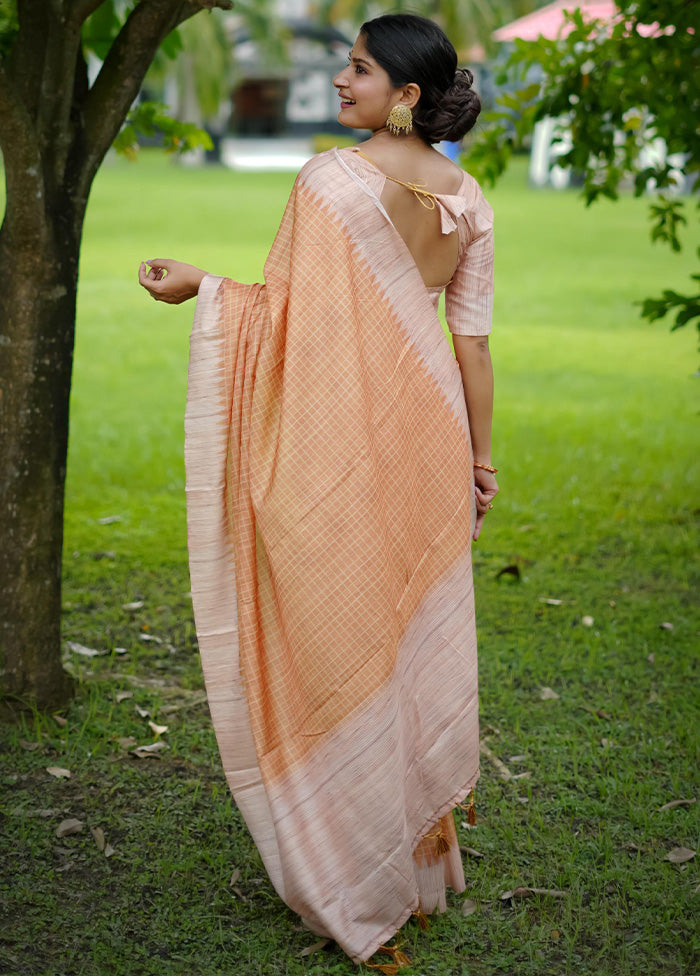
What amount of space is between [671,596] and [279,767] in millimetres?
2930

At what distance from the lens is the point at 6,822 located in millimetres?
3203

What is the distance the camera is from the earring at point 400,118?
2.50 m

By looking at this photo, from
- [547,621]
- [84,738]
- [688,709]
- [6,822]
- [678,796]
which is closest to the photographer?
[6,822]

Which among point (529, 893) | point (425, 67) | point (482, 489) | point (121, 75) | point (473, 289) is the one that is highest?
point (425, 67)

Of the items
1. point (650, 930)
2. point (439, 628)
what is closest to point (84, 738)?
point (439, 628)

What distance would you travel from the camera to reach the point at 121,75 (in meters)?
3.57

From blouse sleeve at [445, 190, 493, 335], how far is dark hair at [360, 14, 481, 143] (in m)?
0.19

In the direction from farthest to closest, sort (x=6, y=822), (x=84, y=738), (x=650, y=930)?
1. (x=84, y=738)
2. (x=6, y=822)
3. (x=650, y=930)

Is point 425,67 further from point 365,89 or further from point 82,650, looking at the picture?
point 82,650

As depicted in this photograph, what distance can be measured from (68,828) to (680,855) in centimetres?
158

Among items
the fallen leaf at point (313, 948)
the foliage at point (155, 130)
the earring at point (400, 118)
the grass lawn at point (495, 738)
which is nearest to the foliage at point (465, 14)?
the grass lawn at point (495, 738)

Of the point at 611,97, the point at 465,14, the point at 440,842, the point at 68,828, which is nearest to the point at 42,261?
the point at 68,828

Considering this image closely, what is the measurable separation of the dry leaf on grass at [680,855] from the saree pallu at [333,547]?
2.44ft

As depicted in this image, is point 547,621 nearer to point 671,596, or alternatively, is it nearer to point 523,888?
point 671,596
